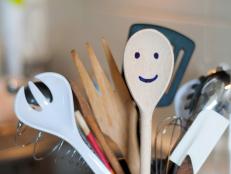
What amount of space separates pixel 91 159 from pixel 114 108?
0.32ft

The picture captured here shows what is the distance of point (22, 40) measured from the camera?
0.88 metres

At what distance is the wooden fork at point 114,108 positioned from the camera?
56 centimetres

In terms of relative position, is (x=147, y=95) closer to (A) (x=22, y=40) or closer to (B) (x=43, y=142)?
(B) (x=43, y=142)

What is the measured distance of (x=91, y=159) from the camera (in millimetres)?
508

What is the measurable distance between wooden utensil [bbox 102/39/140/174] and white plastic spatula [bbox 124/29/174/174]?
47 millimetres

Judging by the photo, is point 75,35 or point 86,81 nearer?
point 86,81

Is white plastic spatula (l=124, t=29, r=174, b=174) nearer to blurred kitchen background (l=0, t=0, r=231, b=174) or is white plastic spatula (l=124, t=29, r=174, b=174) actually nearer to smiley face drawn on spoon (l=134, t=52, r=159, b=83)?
smiley face drawn on spoon (l=134, t=52, r=159, b=83)

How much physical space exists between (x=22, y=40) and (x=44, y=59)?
7cm

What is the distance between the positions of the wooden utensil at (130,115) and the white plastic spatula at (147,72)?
5 cm

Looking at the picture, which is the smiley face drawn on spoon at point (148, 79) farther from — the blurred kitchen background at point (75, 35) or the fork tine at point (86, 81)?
the blurred kitchen background at point (75, 35)

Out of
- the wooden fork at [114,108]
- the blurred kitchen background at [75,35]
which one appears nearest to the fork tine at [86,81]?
the wooden fork at [114,108]

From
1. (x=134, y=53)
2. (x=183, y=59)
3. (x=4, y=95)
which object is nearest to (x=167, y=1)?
(x=183, y=59)

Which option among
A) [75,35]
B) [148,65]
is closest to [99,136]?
[148,65]

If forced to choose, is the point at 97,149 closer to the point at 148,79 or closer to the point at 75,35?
the point at 148,79
